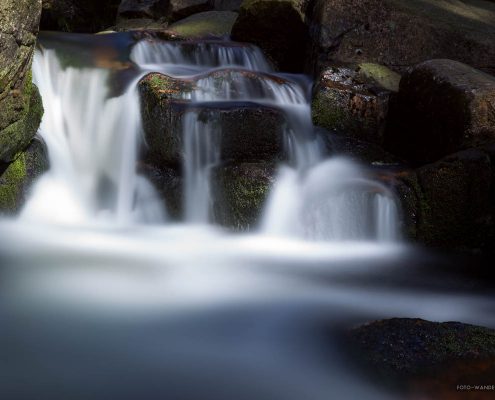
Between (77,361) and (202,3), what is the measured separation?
11.1 m

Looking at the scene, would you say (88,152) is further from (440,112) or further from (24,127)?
(440,112)

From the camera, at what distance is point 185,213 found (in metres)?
5.94

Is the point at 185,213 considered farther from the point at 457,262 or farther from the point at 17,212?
the point at 457,262

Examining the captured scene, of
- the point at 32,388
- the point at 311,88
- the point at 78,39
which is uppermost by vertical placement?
the point at 78,39

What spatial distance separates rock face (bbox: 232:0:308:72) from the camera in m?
8.94

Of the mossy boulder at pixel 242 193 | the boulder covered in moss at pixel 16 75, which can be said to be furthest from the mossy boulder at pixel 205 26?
the mossy boulder at pixel 242 193

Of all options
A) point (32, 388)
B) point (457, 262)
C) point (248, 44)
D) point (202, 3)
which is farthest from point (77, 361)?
point (202, 3)

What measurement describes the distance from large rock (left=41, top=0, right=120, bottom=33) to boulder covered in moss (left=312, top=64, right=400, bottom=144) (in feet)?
26.9

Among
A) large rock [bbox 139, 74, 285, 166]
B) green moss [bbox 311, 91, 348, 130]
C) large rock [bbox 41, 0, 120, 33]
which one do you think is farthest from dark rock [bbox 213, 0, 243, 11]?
large rock [bbox 139, 74, 285, 166]

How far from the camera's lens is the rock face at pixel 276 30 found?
29.3 ft

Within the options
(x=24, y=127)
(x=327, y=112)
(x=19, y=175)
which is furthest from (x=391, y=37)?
(x=19, y=175)

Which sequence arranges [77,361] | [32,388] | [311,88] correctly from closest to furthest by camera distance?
[32,388]
[77,361]
[311,88]

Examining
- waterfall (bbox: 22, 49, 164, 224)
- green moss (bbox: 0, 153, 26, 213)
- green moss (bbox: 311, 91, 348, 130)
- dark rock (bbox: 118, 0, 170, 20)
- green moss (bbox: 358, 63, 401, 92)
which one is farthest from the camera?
dark rock (bbox: 118, 0, 170, 20)

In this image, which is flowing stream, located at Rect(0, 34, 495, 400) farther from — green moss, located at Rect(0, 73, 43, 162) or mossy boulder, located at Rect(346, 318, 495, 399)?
green moss, located at Rect(0, 73, 43, 162)
